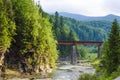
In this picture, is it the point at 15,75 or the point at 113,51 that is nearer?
the point at 113,51

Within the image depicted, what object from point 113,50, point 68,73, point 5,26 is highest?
point 5,26

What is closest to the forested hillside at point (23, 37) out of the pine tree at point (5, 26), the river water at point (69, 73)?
the pine tree at point (5, 26)

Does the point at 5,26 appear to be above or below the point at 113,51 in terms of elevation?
above

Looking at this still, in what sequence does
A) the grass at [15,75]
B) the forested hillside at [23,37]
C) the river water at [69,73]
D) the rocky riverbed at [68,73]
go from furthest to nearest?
the forested hillside at [23,37] < the river water at [69,73] < the rocky riverbed at [68,73] < the grass at [15,75]

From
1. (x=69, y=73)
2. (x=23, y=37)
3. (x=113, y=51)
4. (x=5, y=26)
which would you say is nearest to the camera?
(x=113, y=51)

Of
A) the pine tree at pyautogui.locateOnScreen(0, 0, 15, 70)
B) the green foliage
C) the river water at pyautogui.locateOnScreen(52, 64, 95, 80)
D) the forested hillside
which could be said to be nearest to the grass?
the forested hillside

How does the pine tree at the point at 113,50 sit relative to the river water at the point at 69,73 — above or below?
above

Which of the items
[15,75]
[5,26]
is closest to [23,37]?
[5,26]

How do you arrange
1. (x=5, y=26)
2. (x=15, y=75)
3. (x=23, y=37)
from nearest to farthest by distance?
(x=5, y=26)
(x=15, y=75)
(x=23, y=37)

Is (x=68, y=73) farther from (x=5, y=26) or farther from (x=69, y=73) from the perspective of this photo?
(x=5, y=26)

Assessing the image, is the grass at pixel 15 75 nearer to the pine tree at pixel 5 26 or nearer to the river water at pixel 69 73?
the pine tree at pixel 5 26


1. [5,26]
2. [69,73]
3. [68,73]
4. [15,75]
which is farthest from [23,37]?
[69,73]

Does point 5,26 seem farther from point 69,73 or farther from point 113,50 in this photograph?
point 113,50

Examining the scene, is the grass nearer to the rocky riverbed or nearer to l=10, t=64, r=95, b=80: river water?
the rocky riverbed
